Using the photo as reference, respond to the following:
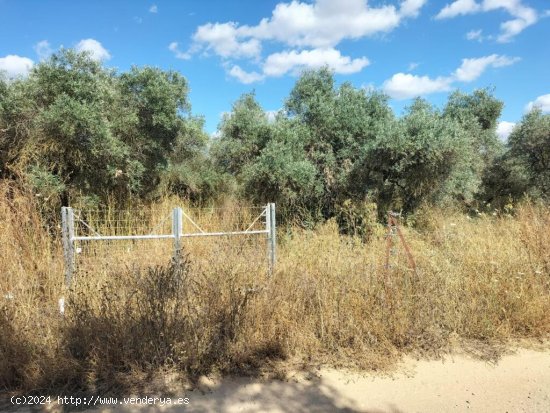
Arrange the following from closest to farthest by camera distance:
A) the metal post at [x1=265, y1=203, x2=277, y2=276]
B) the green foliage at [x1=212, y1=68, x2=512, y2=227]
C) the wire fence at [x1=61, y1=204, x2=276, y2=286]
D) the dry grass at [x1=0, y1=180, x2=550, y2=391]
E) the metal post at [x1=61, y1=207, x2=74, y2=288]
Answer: the dry grass at [x1=0, y1=180, x2=550, y2=391], the wire fence at [x1=61, y1=204, x2=276, y2=286], the metal post at [x1=61, y1=207, x2=74, y2=288], the metal post at [x1=265, y1=203, x2=277, y2=276], the green foliage at [x1=212, y1=68, x2=512, y2=227]

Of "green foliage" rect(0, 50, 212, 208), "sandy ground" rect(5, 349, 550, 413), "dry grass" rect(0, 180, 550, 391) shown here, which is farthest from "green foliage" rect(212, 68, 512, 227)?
"sandy ground" rect(5, 349, 550, 413)

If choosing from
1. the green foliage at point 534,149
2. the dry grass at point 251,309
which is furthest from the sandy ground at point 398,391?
the green foliage at point 534,149

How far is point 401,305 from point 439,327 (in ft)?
1.59

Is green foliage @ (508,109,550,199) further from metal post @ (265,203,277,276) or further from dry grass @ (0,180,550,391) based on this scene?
metal post @ (265,203,277,276)

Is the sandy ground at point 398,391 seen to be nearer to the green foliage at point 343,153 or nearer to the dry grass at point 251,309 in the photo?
the dry grass at point 251,309

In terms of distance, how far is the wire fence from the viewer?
15.5 ft

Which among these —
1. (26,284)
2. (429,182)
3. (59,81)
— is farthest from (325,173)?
(26,284)

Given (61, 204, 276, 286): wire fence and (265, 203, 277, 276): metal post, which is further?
(265, 203, 277, 276): metal post

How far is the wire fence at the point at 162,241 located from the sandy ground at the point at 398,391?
4.65ft

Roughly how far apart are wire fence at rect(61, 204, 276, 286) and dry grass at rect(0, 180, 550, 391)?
0.31 ft

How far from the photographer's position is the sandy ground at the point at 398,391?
3062 millimetres

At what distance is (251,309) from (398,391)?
4.99 feet

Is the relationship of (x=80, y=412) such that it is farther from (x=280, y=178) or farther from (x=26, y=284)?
(x=280, y=178)

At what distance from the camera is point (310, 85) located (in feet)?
31.5
